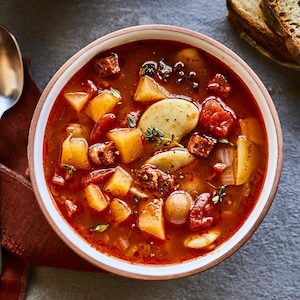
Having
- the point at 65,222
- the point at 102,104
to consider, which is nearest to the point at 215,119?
the point at 102,104

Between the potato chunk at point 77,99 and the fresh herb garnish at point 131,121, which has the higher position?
the fresh herb garnish at point 131,121

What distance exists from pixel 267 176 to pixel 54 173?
88 centimetres

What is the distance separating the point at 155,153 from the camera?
2832 millimetres

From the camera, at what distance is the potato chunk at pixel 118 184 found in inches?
111

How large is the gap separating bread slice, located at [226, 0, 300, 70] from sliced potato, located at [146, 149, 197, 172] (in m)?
0.73

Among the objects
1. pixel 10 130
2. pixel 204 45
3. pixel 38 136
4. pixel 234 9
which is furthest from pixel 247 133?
pixel 10 130

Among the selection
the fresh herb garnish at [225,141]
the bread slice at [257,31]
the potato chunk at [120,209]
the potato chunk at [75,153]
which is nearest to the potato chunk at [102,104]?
the potato chunk at [75,153]

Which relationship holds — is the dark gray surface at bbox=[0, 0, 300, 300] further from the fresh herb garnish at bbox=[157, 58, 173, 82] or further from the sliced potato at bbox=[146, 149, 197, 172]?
the sliced potato at bbox=[146, 149, 197, 172]

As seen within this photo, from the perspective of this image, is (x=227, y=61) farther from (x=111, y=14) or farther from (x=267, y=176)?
(x=111, y=14)

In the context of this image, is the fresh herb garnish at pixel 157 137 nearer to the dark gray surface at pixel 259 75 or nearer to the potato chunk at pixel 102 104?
the potato chunk at pixel 102 104

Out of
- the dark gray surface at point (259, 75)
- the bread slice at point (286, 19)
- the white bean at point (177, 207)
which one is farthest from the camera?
the dark gray surface at point (259, 75)

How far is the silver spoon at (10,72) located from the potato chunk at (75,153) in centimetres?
48

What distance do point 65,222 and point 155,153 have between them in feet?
1.53

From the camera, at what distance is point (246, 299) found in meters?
3.18
